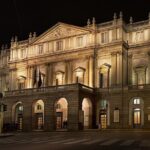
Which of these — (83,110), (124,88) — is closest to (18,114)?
(83,110)

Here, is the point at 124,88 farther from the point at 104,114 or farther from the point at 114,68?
the point at 104,114

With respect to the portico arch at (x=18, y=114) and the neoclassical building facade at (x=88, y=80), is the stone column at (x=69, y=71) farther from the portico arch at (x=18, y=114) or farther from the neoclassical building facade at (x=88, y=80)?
the portico arch at (x=18, y=114)

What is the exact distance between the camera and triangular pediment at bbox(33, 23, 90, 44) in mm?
64875

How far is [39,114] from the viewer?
63750 millimetres

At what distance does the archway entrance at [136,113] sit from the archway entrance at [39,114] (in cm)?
1593

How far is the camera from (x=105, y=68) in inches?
2421

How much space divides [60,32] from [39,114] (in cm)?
1598

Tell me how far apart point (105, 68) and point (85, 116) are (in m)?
9.02

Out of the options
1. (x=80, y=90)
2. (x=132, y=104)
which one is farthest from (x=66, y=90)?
(x=132, y=104)

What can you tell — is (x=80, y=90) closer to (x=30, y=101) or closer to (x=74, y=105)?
(x=74, y=105)

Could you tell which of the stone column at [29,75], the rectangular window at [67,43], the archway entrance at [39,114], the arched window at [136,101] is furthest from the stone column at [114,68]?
the stone column at [29,75]

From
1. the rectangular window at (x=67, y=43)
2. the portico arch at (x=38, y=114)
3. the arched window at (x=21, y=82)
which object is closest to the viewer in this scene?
the portico arch at (x=38, y=114)

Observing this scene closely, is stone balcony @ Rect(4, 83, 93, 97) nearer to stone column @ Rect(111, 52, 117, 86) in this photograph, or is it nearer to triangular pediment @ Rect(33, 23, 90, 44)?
stone column @ Rect(111, 52, 117, 86)

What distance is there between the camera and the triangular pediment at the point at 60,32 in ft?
213
